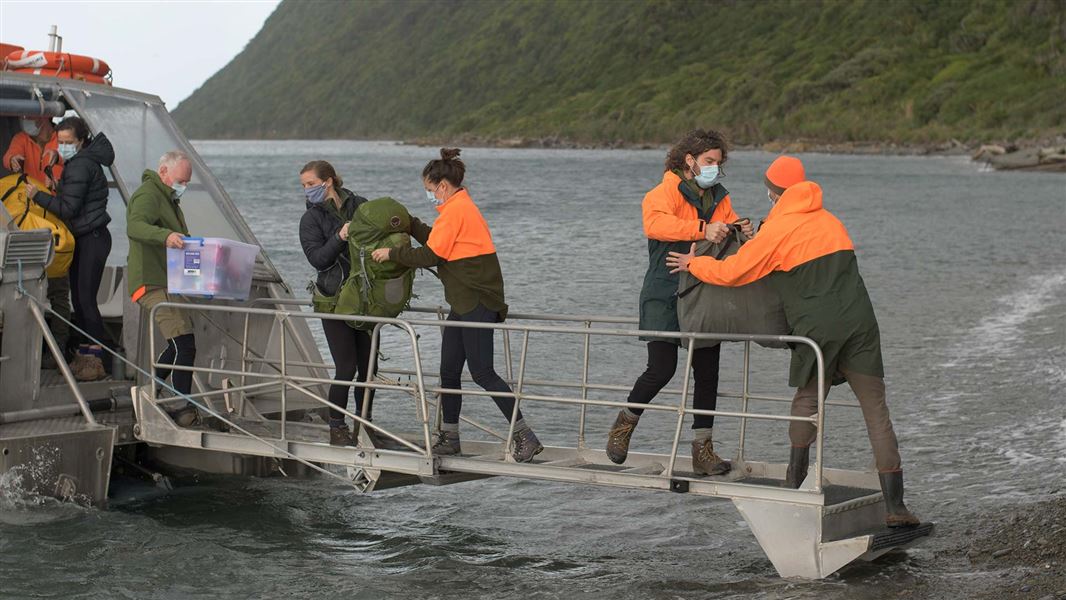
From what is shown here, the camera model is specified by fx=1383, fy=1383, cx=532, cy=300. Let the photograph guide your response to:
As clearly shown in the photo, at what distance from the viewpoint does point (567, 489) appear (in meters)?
10.4

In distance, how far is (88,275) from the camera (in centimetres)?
935

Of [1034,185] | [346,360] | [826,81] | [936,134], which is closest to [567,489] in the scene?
[346,360]

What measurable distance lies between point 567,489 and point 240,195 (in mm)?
51438

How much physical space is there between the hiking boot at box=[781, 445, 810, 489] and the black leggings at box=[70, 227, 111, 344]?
483cm

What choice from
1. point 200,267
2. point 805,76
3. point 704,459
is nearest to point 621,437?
point 704,459

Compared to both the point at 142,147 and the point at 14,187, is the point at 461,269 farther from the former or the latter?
the point at 142,147

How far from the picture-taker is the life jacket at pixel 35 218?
9.23 metres

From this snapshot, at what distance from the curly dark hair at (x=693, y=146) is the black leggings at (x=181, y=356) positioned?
10.5ft

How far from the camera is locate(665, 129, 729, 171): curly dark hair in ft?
24.6

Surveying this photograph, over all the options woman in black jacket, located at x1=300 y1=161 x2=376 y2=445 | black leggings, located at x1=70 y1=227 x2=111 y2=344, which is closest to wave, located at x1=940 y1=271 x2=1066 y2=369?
woman in black jacket, located at x1=300 y1=161 x2=376 y2=445

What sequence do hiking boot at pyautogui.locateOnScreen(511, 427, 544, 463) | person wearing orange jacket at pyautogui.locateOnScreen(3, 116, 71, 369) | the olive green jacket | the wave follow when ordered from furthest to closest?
the wave, person wearing orange jacket at pyautogui.locateOnScreen(3, 116, 71, 369), the olive green jacket, hiking boot at pyautogui.locateOnScreen(511, 427, 544, 463)

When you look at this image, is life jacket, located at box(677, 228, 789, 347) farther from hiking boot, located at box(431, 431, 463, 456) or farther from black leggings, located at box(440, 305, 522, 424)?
hiking boot, located at box(431, 431, 463, 456)

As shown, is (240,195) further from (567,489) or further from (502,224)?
(567,489)

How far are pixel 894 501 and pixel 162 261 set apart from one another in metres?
4.62
